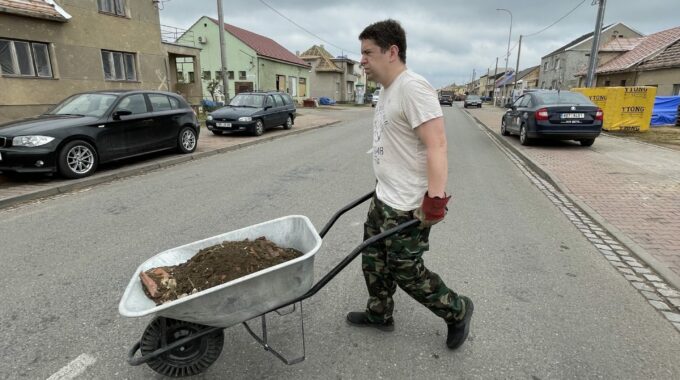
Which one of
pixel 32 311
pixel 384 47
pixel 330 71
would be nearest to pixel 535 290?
pixel 384 47

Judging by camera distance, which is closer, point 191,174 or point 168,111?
point 191,174

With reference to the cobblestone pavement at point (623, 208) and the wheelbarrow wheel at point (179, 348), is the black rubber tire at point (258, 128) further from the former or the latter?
the wheelbarrow wheel at point (179, 348)

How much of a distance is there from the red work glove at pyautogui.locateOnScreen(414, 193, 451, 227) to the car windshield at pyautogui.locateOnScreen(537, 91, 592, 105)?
34.6 feet

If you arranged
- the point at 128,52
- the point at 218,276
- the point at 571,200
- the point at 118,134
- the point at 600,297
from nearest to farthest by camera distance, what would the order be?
the point at 218,276
the point at 600,297
the point at 571,200
the point at 118,134
the point at 128,52

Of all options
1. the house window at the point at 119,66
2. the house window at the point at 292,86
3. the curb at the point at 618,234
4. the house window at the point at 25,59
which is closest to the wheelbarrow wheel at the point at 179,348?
the curb at the point at 618,234

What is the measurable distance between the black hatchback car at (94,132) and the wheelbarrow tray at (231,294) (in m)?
5.78

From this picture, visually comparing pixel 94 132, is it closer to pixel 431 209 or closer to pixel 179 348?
pixel 179 348

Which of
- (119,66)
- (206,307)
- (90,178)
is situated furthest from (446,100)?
(206,307)

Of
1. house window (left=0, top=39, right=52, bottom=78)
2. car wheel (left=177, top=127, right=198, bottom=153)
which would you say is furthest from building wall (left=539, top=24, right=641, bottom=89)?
house window (left=0, top=39, right=52, bottom=78)

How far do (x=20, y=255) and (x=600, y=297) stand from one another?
5.28 metres

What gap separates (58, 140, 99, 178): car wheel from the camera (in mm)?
6781

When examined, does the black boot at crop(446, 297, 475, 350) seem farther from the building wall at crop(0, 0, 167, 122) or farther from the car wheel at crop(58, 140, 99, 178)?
the building wall at crop(0, 0, 167, 122)

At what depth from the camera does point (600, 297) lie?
3.28 meters

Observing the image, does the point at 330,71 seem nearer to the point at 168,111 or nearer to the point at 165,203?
the point at 168,111
